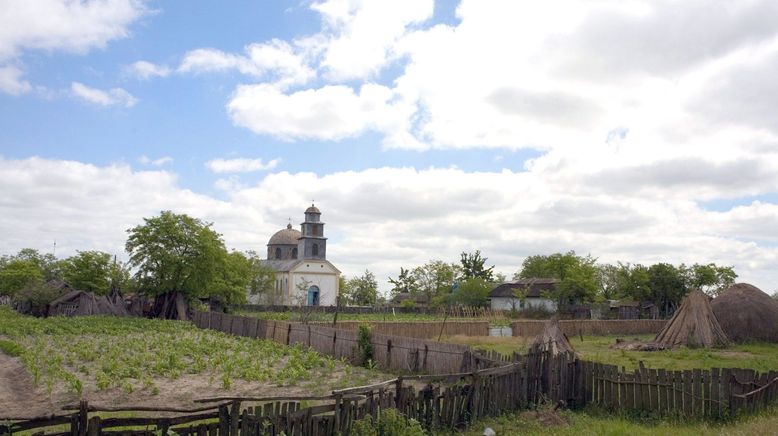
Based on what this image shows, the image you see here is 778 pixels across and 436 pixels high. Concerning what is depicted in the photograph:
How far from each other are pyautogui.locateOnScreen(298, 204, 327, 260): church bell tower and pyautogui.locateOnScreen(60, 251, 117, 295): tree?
3879 cm

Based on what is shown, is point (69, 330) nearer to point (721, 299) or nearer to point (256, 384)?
point (256, 384)

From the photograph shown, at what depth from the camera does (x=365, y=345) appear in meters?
22.8

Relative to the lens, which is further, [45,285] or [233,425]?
[45,285]

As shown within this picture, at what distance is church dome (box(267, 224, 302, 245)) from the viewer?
10469 cm

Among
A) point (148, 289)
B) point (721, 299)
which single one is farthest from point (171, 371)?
point (148, 289)

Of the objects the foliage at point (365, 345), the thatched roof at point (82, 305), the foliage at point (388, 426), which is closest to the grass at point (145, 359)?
the foliage at point (365, 345)

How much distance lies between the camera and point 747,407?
1265 centimetres

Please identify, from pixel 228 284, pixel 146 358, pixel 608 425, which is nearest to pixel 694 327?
pixel 608 425

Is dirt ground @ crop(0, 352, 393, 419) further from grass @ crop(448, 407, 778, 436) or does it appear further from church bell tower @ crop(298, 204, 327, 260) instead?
church bell tower @ crop(298, 204, 327, 260)

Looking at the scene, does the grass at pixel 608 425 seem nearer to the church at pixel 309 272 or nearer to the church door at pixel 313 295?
the church at pixel 309 272

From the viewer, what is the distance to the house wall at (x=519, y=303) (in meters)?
69.7

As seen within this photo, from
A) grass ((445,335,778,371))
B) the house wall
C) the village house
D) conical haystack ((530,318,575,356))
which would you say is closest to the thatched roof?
grass ((445,335,778,371))

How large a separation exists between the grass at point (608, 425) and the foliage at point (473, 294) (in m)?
64.9

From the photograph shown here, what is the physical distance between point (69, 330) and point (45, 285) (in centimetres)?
2358
